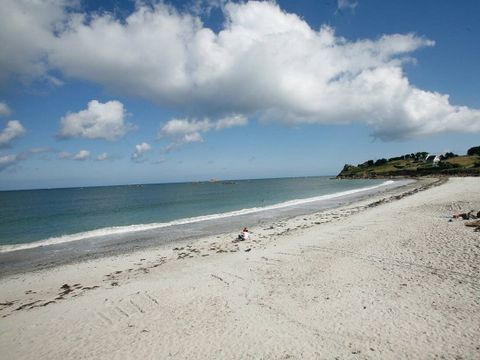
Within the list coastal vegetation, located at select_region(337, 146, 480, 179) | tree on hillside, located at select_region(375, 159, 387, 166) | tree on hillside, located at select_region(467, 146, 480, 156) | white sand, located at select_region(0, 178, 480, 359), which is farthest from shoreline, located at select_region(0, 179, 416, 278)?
tree on hillside, located at select_region(375, 159, 387, 166)

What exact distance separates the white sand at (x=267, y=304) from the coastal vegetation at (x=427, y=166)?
9296cm

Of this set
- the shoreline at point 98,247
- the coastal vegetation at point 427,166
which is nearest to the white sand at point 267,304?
the shoreline at point 98,247

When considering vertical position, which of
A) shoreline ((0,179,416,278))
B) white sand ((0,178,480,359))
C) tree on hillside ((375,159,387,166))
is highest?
tree on hillside ((375,159,387,166))

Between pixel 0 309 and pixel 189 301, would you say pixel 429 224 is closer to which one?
pixel 189 301

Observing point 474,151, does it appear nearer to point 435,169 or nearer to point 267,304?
point 435,169

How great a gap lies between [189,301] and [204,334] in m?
2.43

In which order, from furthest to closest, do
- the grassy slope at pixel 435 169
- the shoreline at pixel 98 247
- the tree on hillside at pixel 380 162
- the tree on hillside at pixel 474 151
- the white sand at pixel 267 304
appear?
1. the tree on hillside at pixel 380 162
2. the tree on hillside at pixel 474 151
3. the grassy slope at pixel 435 169
4. the shoreline at pixel 98 247
5. the white sand at pixel 267 304

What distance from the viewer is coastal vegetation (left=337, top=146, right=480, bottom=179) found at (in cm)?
9518

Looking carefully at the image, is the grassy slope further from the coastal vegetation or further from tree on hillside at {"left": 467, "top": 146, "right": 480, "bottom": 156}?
tree on hillside at {"left": 467, "top": 146, "right": 480, "bottom": 156}

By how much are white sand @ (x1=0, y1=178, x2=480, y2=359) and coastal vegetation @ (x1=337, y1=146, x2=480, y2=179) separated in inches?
3660

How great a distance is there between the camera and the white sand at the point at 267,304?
762cm

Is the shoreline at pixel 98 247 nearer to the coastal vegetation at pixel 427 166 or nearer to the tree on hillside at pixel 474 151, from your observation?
the coastal vegetation at pixel 427 166

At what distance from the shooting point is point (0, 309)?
1153 centimetres

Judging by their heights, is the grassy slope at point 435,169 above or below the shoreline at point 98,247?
above
